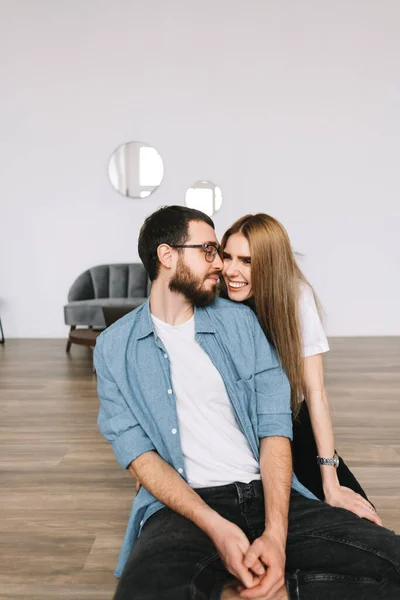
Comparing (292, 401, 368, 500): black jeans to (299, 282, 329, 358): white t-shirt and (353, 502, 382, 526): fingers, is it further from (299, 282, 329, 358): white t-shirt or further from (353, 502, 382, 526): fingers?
(299, 282, 329, 358): white t-shirt

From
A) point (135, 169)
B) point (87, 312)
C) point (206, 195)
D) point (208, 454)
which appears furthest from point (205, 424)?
point (135, 169)

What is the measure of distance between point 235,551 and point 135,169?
5.92 metres

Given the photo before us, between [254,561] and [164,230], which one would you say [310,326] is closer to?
[164,230]

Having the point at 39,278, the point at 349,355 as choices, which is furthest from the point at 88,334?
the point at 349,355

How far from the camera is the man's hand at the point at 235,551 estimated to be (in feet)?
4.12

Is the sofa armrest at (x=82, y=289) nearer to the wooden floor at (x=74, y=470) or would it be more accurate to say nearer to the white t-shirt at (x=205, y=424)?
the wooden floor at (x=74, y=470)

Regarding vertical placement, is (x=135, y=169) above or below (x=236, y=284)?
above

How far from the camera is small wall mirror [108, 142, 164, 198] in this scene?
6711 millimetres

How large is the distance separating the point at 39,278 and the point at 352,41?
4651 millimetres

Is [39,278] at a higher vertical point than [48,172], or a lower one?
lower

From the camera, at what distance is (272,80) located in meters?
6.62

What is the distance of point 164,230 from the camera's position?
167 centimetres

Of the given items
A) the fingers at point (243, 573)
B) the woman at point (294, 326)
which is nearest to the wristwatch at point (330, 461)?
the woman at point (294, 326)

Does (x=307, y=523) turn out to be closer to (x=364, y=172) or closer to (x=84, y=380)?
(x=84, y=380)
